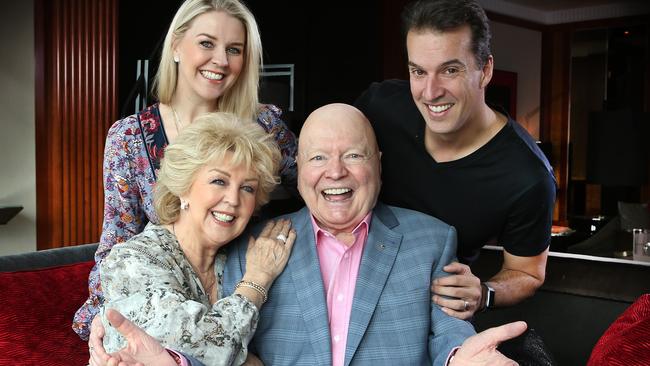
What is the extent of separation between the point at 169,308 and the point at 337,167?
0.60 metres

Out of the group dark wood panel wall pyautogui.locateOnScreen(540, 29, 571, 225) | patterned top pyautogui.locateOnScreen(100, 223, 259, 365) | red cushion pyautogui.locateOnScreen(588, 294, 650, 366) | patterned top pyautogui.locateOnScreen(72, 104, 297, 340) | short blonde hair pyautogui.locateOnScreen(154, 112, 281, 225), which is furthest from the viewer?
dark wood panel wall pyautogui.locateOnScreen(540, 29, 571, 225)

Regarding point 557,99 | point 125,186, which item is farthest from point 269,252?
point 557,99

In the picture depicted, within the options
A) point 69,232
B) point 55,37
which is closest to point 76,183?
point 69,232

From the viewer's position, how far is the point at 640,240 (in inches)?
171

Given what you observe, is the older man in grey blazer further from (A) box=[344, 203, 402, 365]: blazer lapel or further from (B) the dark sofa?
(B) the dark sofa

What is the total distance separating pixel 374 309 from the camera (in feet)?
6.47

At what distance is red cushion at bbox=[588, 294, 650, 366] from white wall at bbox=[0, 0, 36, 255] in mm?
4291

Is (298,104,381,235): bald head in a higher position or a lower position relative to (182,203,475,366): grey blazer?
higher

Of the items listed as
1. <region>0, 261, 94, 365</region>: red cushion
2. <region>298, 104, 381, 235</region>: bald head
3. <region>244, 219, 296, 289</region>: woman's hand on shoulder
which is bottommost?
<region>0, 261, 94, 365</region>: red cushion

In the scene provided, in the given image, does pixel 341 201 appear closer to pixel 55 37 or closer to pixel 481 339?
pixel 481 339

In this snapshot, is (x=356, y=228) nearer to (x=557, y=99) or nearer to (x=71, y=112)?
(x=71, y=112)

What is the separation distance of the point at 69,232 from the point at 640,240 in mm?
3684

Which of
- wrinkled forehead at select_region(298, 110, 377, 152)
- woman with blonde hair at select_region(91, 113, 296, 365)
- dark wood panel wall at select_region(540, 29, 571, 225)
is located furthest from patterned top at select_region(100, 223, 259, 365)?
dark wood panel wall at select_region(540, 29, 571, 225)

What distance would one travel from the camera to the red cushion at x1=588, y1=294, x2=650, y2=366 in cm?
154
